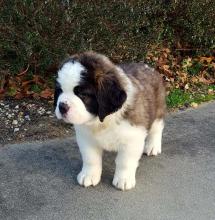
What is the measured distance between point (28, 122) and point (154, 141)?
150cm

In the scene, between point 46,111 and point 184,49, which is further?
point 184,49

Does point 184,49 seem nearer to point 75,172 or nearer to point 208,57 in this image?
point 208,57

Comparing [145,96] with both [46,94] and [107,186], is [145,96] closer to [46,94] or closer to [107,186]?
[107,186]

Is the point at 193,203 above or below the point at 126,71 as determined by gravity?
below

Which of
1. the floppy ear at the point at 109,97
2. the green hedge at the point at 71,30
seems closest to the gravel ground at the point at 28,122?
the green hedge at the point at 71,30

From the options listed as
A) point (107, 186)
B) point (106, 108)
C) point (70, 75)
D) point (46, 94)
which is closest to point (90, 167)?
point (107, 186)

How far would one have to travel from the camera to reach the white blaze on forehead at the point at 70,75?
395 centimetres

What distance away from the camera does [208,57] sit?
26.3 feet

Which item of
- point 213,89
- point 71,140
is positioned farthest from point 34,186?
point 213,89

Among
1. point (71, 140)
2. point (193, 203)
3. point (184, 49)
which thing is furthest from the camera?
point (184, 49)

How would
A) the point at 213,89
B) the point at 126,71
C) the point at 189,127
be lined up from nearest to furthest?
the point at 126,71 < the point at 189,127 < the point at 213,89

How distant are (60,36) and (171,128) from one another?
1.68 metres

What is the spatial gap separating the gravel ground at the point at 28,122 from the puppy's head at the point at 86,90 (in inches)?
61.1

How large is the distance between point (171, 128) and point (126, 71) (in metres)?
1.37
